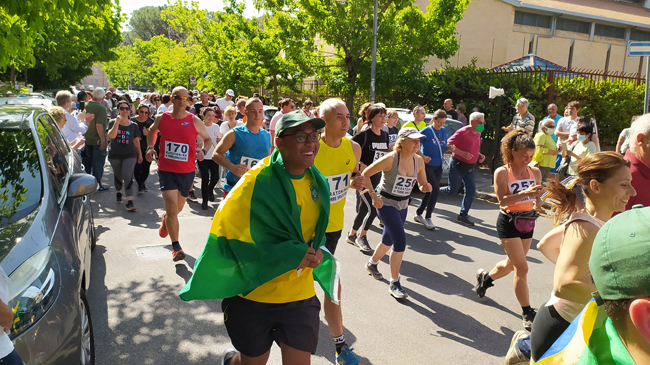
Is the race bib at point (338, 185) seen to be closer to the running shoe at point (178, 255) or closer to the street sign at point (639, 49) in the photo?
the running shoe at point (178, 255)

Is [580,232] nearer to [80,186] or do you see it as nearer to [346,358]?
[346,358]

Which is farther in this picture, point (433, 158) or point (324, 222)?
point (433, 158)

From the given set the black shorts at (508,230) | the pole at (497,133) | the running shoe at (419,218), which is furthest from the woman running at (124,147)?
the pole at (497,133)

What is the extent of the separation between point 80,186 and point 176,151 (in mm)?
2340

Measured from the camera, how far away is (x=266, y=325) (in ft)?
8.46

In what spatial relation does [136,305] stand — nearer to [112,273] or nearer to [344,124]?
[112,273]

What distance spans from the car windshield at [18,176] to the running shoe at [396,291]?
3.37 meters

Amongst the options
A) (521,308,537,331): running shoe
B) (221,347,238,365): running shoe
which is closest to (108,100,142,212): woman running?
(221,347,238,365): running shoe

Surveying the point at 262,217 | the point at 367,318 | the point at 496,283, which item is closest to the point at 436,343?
the point at 367,318

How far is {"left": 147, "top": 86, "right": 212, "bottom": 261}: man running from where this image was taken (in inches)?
229

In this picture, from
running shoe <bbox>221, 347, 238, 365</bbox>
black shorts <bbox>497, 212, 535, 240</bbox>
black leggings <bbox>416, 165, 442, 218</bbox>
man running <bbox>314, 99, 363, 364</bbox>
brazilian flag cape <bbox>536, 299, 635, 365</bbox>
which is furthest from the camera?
black leggings <bbox>416, 165, 442, 218</bbox>

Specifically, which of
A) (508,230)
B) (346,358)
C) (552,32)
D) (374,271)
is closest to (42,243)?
(346,358)

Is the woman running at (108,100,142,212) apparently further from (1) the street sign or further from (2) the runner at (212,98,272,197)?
(1) the street sign

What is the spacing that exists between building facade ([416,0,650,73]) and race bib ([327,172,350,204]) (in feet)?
76.3
